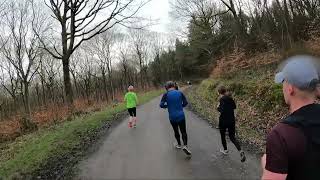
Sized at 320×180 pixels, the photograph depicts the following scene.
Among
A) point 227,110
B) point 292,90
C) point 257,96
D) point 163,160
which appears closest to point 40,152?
point 163,160

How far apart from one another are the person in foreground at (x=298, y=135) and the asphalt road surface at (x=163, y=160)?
6.34m

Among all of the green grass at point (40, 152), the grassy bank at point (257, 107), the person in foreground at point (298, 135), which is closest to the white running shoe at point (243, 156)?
the grassy bank at point (257, 107)

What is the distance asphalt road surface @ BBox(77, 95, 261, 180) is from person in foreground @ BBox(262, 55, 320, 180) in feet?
20.8

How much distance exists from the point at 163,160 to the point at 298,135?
8.77 meters

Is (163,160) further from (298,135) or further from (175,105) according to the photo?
(298,135)

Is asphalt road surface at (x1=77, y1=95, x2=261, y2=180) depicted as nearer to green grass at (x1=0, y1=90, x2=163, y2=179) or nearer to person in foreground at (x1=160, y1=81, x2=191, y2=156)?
person in foreground at (x1=160, y1=81, x2=191, y2=156)

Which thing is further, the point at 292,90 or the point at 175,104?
the point at 175,104

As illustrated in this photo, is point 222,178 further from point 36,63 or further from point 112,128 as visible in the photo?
point 36,63

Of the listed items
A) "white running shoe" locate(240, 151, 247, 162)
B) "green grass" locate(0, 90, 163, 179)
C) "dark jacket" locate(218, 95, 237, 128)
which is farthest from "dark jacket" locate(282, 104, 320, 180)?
"green grass" locate(0, 90, 163, 179)

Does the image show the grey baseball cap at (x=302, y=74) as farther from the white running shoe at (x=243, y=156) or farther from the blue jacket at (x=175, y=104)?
the blue jacket at (x=175, y=104)

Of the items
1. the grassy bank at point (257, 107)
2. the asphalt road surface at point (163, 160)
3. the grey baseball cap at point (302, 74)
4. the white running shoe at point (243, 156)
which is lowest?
the asphalt road surface at point (163, 160)

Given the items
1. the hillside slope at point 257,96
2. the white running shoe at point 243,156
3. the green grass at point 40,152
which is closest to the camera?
the white running shoe at point 243,156

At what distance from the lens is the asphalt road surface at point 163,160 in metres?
9.52

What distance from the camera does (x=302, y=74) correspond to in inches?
104
